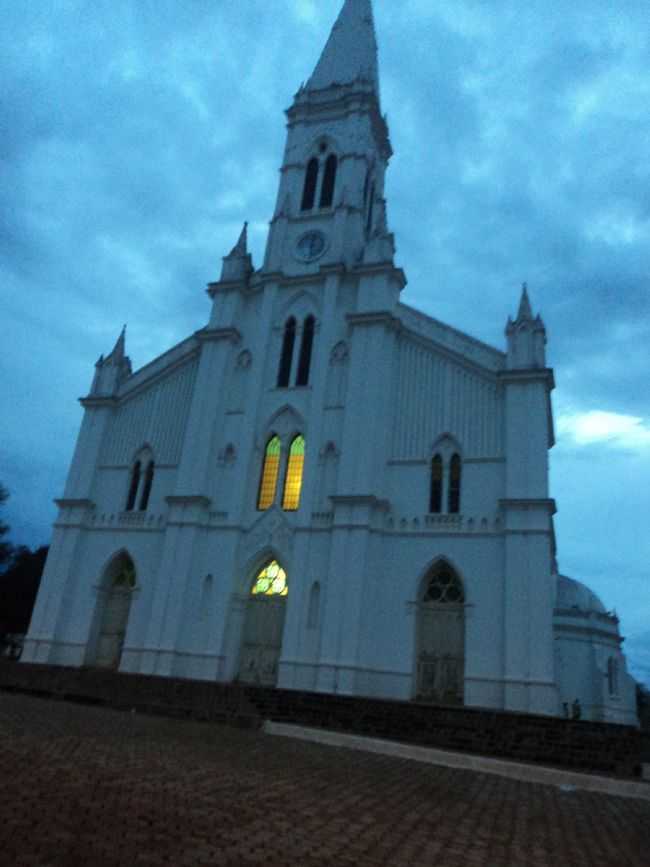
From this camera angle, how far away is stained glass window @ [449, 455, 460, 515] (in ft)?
80.5

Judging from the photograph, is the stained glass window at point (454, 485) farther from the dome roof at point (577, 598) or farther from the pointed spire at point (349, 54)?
the pointed spire at point (349, 54)

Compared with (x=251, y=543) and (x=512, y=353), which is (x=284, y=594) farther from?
(x=512, y=353)

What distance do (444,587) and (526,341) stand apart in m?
9.25

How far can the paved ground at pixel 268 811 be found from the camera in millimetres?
5508

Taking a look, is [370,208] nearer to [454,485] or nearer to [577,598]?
[454,485]

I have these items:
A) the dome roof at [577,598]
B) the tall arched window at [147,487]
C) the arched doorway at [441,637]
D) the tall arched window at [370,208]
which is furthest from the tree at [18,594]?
the dome roof at [577,598]

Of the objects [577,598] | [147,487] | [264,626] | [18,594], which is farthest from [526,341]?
[18,594]

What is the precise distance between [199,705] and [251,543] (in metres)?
8.02

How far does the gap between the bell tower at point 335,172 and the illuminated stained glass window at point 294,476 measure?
25.9ft

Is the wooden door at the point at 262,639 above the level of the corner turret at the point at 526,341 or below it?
below

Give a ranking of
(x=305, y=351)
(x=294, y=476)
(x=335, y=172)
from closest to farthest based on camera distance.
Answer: (x=294, y=476) → (x=305, y=351) → (x=335, y=172)

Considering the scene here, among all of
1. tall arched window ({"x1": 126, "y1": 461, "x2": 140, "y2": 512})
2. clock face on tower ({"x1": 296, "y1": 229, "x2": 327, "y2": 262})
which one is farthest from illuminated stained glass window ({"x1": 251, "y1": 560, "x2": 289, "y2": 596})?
clock face on tower ({"x1": 296, "y1": 229, "x2": 327, "y2": 262})

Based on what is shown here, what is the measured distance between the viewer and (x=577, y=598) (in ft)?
126

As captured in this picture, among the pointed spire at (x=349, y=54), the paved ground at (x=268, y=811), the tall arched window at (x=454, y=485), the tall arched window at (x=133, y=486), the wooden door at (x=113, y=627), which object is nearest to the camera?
the paved ground at (x=268, y=811)
